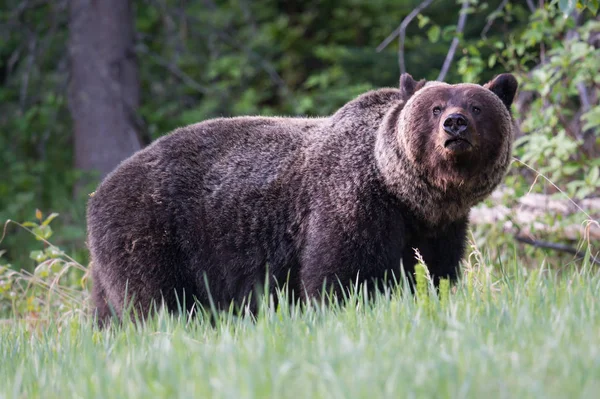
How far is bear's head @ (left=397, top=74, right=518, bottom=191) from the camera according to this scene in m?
4.86

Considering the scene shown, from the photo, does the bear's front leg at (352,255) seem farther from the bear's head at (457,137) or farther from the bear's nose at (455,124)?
the bear's nose at (455,124)

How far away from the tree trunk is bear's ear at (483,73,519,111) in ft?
21.0

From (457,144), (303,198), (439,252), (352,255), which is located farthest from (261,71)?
(457,144)

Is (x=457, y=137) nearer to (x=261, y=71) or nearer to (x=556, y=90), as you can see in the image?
(x=556, y=90)

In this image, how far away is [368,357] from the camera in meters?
2.94

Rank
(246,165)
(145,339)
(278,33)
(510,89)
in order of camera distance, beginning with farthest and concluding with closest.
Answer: (278,33), (246,165), (510,89), (145,339)

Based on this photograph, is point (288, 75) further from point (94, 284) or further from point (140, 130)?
point (94, 284)

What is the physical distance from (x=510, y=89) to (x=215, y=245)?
2.23m

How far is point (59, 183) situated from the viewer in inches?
454

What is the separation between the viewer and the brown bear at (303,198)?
5.03 m

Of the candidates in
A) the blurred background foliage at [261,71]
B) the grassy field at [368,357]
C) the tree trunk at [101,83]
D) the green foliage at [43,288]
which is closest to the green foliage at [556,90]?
the blurred background foliage at [261,71]

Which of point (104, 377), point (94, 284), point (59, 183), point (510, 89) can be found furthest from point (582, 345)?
point (59, 183)

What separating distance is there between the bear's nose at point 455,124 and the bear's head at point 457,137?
0.03m

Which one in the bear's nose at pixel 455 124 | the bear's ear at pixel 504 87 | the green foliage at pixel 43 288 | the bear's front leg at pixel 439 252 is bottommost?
the green foliage at pixel 43 288
